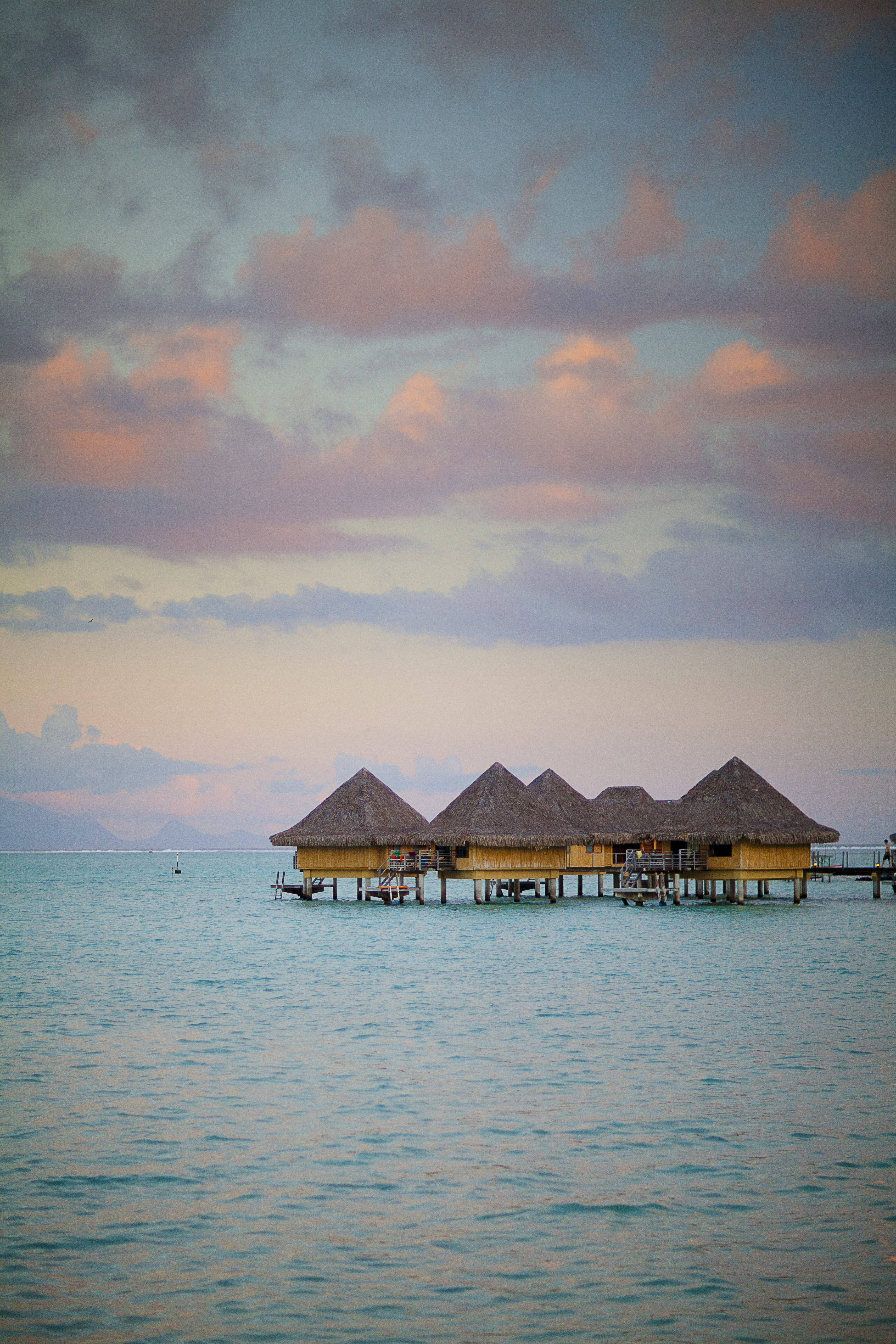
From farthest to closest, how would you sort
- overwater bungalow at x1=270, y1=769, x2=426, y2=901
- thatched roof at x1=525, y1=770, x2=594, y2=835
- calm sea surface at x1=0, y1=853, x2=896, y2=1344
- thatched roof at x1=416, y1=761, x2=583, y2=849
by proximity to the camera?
thatched roof at x1=525, y1=770, x2=594, y2=835 → overwater bungalow at x1=270, y1=769, x2=426, y2=901 → thatched roof at x1=416, y1=761, x2=583, y2=849 → calm sea surface at x1=0, y1=853, x2=896, y2=1344

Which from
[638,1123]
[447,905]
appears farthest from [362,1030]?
[447,905]

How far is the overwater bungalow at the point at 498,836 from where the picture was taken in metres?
46.1

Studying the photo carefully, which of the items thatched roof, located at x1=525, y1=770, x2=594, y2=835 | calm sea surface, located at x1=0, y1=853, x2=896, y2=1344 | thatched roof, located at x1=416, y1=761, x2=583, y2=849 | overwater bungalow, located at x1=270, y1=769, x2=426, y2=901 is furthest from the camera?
thatched roof, located at x1=525, y1=770, x2=594, y2=835

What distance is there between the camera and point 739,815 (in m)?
46.7

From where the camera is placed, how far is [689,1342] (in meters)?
8.23

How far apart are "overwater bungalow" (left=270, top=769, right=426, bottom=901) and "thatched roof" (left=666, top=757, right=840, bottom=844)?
1013 centimetres

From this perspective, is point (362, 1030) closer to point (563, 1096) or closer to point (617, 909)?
point (563, 1096)

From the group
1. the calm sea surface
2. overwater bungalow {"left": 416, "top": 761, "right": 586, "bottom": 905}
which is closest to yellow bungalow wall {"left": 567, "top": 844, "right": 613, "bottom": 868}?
overwater bungalow {"left": 416, "top": 761, "right": 586, "bottom": 905}

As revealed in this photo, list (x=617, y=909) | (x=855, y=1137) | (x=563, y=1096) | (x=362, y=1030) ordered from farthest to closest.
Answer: (x=617, y=909) < (x=362, y=1030) < (x=563, y=1096) < (x=855, y=1137)

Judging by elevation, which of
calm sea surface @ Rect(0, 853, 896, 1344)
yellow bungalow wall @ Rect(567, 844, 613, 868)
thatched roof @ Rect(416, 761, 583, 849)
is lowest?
calm sea surface @ Rect(0, 853, 896, 1344)

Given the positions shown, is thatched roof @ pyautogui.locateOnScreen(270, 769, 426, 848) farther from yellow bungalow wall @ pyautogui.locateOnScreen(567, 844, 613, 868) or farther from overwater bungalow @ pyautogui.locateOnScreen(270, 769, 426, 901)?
yellow bungalow wall @ pyautogui.locateOnScreen(567, 844, 613, 868)

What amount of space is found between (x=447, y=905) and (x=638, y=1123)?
39.5 meters

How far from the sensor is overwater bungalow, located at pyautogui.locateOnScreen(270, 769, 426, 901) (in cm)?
4897

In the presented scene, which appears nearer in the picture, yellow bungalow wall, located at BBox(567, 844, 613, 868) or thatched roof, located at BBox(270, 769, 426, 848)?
thatched roof, located at BBox(270, 769, 426, 848)
